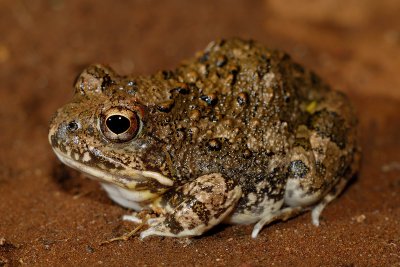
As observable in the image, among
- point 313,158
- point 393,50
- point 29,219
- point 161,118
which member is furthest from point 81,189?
point 393,50

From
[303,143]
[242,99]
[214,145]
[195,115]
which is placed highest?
[242,99]

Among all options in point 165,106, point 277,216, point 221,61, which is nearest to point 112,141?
point 165,106

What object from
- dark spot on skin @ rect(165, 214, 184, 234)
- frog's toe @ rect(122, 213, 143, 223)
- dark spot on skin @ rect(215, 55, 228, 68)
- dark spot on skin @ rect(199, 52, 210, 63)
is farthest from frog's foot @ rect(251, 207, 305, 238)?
dark spot on skin @ rect(199, 52, 210, 63)

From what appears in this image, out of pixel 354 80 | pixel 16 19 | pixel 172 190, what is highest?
pixel 16 19

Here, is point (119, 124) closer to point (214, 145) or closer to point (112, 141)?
point (112, 141)

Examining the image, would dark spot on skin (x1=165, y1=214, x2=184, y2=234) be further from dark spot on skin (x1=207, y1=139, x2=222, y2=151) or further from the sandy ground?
dark spot on skin (x1=207, y1=139, x2=222, y2=151)

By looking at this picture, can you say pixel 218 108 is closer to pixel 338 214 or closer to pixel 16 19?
pixel 338 214
